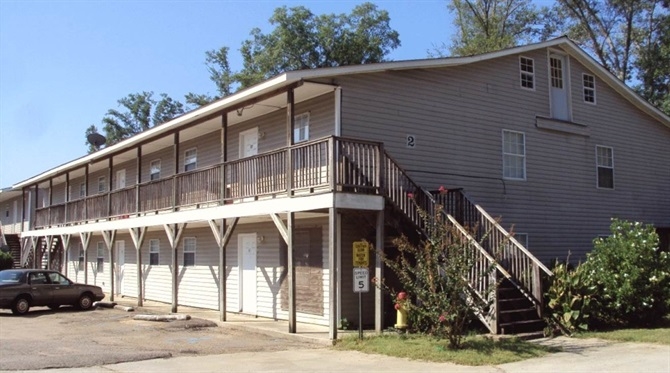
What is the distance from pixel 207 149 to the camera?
21969 mm

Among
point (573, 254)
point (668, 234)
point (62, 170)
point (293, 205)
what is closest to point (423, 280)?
point (293, 205)

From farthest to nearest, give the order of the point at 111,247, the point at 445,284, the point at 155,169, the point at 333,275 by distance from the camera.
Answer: the point at 155,169
the point at 111,247
the point at 333,275
the point at 445,284

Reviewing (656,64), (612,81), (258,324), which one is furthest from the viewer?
(656,64)

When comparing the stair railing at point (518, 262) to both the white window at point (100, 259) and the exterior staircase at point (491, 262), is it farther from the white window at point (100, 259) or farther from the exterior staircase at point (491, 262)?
the white window at point (100, 259)

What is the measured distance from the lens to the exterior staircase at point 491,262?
1301 cm

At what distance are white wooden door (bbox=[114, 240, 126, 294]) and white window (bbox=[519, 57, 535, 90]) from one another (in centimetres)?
1784

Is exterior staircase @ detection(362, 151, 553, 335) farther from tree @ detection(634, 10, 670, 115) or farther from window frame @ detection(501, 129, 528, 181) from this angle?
tree @ detection(634, 10, 670, 115)

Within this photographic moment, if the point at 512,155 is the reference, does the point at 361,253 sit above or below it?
below

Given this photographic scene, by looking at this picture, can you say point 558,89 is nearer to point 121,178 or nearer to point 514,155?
point 514,155

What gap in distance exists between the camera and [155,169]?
85.0 ft

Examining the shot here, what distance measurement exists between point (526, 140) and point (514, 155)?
0.65 meters

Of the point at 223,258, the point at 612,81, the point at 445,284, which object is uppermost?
the point at 612,81

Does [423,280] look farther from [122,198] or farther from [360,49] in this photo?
[360,49]

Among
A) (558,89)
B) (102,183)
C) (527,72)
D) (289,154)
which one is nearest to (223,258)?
(289,154)
